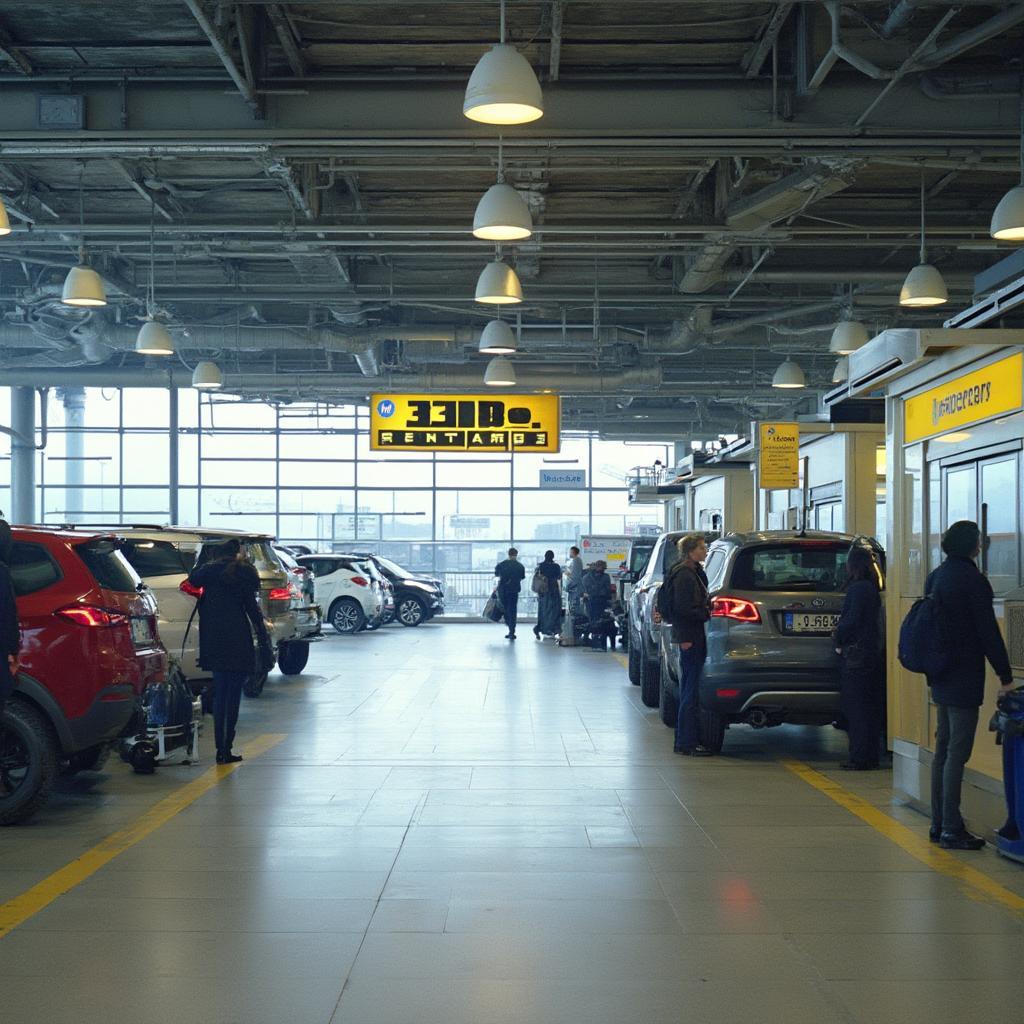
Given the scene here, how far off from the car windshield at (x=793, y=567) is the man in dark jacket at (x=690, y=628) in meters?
0.34

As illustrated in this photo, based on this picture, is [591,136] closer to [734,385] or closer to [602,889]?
[602,889]

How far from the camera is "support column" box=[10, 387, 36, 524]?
32031 millimetres

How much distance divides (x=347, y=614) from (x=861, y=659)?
798 inches

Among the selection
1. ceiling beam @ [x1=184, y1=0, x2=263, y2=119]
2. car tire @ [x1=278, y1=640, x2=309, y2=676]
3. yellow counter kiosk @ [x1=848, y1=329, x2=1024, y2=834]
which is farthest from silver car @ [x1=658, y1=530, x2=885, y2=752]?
car tire @ [x1=278, y1=640, x2=309, y2=676]

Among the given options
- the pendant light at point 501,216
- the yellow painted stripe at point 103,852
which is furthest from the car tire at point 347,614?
the pendant light at point 501,216

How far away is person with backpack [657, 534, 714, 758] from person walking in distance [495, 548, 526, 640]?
671 inches

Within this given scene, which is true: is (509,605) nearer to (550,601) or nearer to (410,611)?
(550,601)

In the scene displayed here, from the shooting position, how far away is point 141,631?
30.8 feet

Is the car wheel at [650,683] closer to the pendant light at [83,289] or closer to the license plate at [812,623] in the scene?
the license plate at [812,623]

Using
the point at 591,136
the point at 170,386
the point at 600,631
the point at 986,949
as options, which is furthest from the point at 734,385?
the point at 986,949

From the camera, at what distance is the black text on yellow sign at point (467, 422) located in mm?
24344

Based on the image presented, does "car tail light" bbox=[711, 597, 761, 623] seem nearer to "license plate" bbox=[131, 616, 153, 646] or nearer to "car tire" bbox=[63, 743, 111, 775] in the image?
"license plate" bbox=[131, 616, 153, 646]

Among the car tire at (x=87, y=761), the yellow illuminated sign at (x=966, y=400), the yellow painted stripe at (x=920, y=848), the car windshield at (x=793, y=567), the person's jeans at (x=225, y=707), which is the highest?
the yellow illuminated sign at (x=966, y=400)

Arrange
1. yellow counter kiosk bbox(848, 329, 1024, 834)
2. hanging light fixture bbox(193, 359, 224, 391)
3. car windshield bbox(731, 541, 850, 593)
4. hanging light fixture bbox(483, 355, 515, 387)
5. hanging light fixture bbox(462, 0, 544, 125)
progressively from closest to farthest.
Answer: hanging light fixture bbox(462, 0, 544, 125) < yellow counter kiosk bbox(848, 329, 1024, 834) < car windshield bbox(731, 541, 850, 593) < hanging light fixture bbox(483, 355, 515, 387) < hanging light fixture bbox(193, 359, 224, 391)
